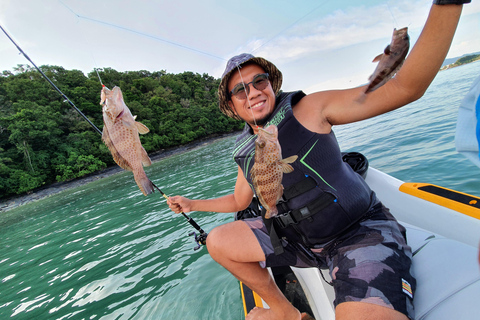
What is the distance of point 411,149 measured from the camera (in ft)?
29.2

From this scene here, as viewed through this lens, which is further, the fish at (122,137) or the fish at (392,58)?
the fish at (122,137)

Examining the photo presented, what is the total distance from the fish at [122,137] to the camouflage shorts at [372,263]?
2099 millimetres

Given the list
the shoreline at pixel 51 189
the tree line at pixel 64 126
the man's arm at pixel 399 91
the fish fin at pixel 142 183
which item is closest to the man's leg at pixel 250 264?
the fish fin at pixel 142 183

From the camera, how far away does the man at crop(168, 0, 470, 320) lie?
1.84 m

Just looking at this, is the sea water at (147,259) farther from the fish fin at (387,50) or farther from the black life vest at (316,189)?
the fish fin at (387,50)

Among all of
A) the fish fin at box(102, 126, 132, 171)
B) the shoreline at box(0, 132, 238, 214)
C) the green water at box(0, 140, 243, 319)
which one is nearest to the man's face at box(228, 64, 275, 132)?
the fish fin at box(102, 126, 132, 171)

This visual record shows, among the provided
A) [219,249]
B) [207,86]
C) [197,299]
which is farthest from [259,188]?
[207,86]

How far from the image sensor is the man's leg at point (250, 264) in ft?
9.67

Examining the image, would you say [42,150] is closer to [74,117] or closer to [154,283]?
[74,117]

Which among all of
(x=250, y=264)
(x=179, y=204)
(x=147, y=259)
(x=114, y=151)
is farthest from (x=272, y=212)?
(x=147, y=259)

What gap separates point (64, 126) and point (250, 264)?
188 feet

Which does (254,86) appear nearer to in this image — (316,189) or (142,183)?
(316,189)

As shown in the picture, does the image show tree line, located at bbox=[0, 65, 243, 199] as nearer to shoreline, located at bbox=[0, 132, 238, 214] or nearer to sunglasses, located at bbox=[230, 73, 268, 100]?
shoreline, located at bbox=[0, 132, 238, 214]

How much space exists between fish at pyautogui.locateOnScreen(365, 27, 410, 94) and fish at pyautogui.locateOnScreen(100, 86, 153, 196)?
7.78ft
